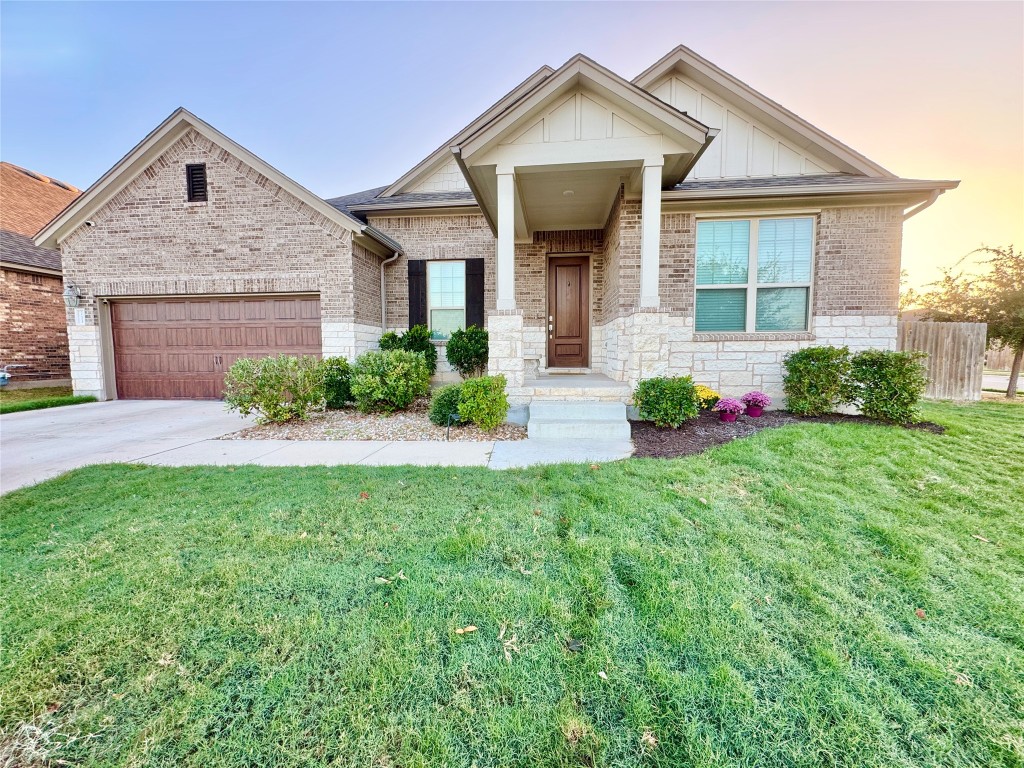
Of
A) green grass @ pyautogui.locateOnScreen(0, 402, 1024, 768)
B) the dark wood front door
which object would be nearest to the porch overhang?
the dark wood front door

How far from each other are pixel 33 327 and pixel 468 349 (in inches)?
432

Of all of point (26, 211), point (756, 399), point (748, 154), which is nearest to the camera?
point (756, 399)

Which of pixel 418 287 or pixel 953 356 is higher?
pixel 418 287

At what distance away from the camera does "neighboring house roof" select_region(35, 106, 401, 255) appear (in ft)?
25.9

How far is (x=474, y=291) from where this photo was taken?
29.7 ft

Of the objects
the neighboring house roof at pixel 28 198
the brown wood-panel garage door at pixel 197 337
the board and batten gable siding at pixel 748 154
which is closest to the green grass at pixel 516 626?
the brown wood-panel garage door at pixel 197 337

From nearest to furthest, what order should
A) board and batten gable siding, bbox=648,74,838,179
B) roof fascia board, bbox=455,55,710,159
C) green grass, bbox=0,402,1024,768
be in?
green grass, bbox=0,402,1024,768, roof fascia board, bbox=455,55,710,159, board and batten gable siding, bbox=648,74,838,179

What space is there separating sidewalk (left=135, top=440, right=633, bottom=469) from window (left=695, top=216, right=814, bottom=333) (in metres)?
3.78

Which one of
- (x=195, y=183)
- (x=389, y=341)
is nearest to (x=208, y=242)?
(x=195, y=183)

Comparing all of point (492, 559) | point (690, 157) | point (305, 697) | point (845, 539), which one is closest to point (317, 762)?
point (305, 697)

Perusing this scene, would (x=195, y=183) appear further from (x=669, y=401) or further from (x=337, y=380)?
(x=669, y=401)

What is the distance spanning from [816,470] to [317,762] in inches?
172

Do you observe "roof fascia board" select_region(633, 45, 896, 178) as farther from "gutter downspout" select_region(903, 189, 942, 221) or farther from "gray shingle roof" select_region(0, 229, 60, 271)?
"gray shingle roof" select_region(0, 229, 60, 271)

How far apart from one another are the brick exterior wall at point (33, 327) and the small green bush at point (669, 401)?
14201 millimetres
